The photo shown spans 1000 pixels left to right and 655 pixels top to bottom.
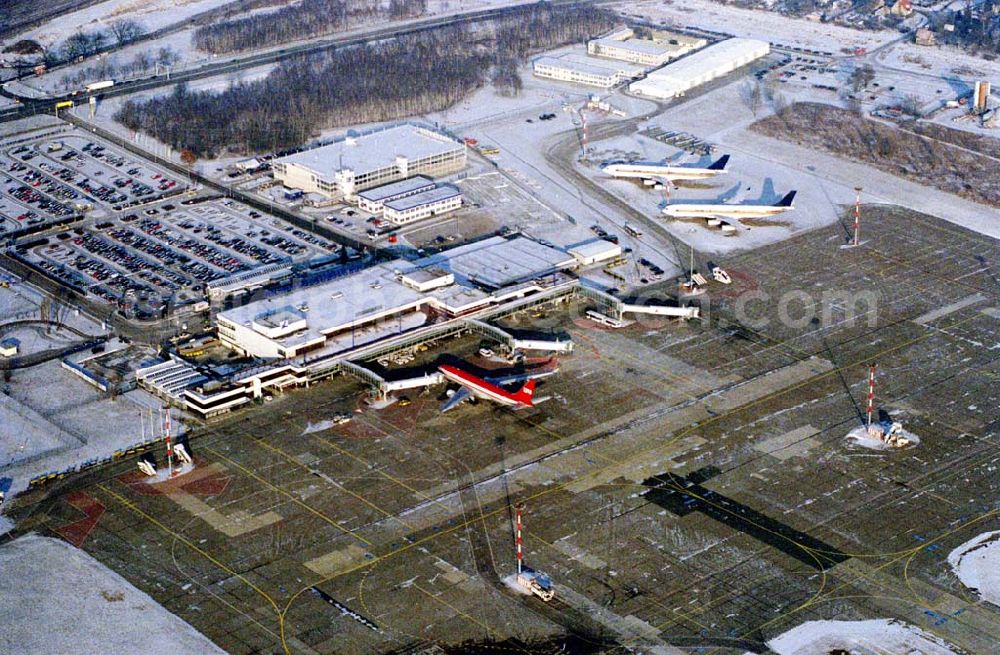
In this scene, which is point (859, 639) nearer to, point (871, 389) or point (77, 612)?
point (871, 389)

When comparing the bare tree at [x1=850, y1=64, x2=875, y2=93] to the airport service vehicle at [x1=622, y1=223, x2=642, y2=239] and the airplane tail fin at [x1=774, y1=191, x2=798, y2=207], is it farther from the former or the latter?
the airport service vehicle at [x1=622, y1=223, x2=642, y2=239]

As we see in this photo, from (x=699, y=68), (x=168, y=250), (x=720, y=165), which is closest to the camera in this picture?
(x=168, y=250)

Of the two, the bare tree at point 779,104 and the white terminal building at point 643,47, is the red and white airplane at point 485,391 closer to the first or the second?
the bare tree at point 779,104

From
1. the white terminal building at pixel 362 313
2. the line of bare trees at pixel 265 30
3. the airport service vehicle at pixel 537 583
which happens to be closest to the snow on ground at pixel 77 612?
the airport service vehicle at pixel 537 583

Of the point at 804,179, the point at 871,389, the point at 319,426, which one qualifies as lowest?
the point at 804,179

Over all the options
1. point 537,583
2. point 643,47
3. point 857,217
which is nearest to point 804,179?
point 857,217

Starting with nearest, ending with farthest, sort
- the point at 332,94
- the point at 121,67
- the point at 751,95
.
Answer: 1. the point at 332,94
2. the point at 751,95
3. the point at 121,67
